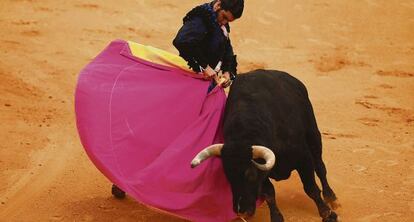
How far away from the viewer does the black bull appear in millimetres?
4410

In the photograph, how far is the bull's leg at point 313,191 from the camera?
203 inches

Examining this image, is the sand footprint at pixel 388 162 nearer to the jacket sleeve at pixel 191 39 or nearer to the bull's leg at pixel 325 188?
the bull's leg at pixel 325 188

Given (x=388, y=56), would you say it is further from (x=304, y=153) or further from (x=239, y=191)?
(x=239, y=191)

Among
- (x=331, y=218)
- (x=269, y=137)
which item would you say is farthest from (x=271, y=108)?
(x=331, y=218)

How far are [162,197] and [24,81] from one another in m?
4.71

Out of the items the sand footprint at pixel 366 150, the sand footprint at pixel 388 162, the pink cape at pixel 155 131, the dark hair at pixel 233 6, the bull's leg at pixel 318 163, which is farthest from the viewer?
the sand footprint at pixel 366 150

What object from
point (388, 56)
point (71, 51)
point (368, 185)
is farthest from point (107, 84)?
point (388, 56)

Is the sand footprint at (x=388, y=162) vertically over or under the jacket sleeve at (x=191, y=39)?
under

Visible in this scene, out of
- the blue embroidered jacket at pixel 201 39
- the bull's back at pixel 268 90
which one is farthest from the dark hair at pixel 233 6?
the bull's back at pixel 268 90

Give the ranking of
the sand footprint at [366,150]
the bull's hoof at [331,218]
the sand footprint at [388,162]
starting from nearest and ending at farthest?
1. the bull's hoof at [331,218]
2. the sand footprint at [388,162]
3. the sand footprint at [366,150]

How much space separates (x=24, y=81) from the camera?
8703 millimetres

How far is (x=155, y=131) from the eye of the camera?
4918mm

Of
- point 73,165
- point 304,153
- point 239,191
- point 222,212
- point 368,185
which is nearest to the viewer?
point 239,191

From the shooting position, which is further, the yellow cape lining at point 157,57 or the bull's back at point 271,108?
the yellow cape lining at point 157,57
